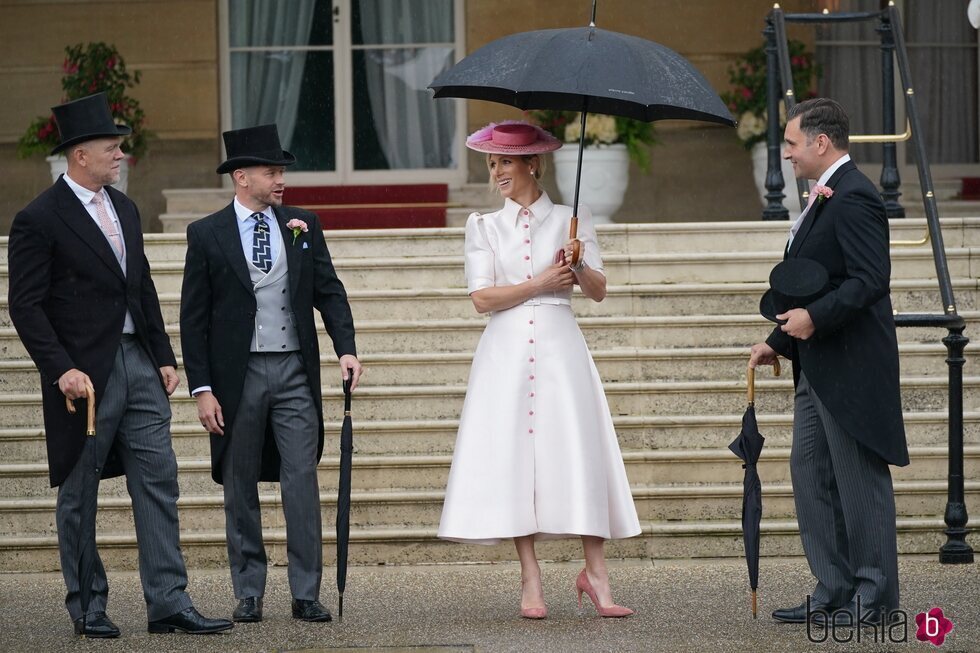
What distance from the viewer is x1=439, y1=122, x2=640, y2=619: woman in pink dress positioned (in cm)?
591

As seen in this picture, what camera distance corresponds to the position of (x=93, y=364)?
579 centimetres

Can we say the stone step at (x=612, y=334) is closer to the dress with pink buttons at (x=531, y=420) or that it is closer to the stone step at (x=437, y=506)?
the stone step at (x=437, y=506)

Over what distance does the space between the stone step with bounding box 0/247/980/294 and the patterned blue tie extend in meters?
2.55

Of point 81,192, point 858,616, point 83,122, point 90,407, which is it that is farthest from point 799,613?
point 83,122

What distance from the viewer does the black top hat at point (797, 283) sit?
18.0 feet

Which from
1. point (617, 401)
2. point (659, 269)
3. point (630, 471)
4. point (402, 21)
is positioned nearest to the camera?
point (630, 471)

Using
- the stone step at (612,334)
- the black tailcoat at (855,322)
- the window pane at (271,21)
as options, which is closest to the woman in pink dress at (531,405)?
the black tailcoat at (855,322)

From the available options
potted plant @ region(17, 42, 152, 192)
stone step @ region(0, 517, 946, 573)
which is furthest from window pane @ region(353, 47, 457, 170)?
stone step @ region(0, 517, 946, 573)

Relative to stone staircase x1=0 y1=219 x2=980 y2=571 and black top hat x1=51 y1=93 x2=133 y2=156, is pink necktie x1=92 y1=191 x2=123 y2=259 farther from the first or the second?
stone staircase x1=0 y1=219 x2=980 y2=571

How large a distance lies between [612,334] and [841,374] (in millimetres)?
2754

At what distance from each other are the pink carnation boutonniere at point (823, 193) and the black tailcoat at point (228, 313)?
186cm

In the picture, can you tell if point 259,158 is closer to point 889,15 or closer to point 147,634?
point 147,634

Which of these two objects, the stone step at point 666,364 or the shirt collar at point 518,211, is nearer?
the shirt collar at point 518,211

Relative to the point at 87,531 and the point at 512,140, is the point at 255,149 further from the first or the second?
the point at 87,531
